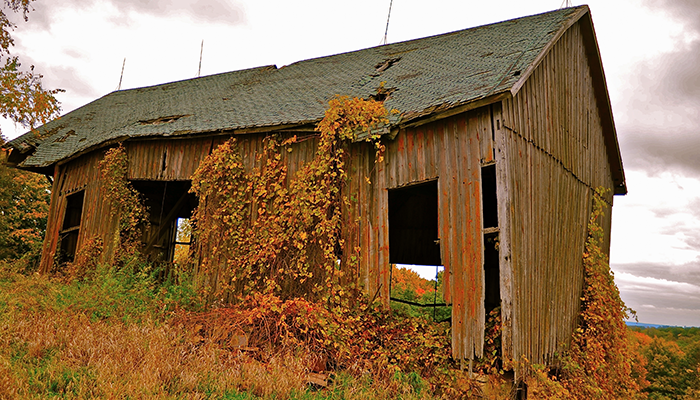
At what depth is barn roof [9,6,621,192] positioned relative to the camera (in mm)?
7887

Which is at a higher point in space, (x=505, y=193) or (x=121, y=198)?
(x=121, y=198)

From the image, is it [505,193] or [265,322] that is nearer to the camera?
[505,193]

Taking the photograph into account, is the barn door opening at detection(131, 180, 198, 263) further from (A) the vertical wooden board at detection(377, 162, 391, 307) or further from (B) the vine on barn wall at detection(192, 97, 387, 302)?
(A) the vertical wooden board at detection(377, 162, 391, 307)

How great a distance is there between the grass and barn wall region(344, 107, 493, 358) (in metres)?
1.31

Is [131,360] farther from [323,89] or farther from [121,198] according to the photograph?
[323,89]

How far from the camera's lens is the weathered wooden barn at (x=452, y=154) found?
279 inches

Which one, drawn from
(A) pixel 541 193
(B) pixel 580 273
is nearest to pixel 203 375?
(A) pixel 541 193

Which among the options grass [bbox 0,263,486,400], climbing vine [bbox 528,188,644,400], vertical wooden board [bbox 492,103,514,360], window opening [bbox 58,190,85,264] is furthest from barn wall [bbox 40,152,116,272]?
climbing vine [bbox 528,188,644,400]

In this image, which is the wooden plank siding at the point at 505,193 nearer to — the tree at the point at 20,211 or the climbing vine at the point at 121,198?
the climbing vine at the point at 121,198

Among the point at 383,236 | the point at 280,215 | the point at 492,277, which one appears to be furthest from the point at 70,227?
the point at 492,277

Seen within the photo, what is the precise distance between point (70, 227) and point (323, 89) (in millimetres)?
8682

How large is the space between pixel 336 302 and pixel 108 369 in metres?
3.59

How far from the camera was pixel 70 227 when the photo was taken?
45.0 ft

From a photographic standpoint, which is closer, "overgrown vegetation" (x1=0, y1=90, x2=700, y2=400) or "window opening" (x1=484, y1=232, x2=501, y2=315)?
"overgrown vegetation" (x1=0, y1=90, x2=700, y2=400)
